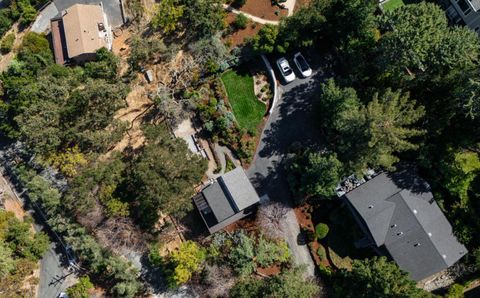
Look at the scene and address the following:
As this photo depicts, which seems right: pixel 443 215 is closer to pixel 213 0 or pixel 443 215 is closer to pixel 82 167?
pixel 213 0

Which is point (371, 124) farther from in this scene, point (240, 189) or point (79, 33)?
point (79, 33)

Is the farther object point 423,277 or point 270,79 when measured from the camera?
point 270,79

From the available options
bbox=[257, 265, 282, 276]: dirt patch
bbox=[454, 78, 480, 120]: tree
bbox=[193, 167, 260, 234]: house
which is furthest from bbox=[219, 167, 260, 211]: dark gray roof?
bbox=[454, 78, 480, 120]: tree

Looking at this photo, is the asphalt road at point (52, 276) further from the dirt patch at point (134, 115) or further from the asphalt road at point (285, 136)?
the asphalt road at point (285, 136)

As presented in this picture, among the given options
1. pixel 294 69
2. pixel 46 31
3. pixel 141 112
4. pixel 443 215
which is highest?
pixel 46 31

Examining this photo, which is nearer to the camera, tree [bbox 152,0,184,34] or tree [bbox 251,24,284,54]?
tree [bbox 251,24,284,54]

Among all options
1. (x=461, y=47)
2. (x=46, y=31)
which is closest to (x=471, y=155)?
(x=461, y=47)

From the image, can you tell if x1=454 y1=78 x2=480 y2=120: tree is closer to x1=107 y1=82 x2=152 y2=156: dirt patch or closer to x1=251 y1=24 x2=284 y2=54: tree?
x1=251 y1=24 x2=284 y2=54: tree

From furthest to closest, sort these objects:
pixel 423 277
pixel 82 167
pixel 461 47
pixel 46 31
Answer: pixel 46 31 < pixel 82 167 < pixel 423 277 < pixel 461 47
